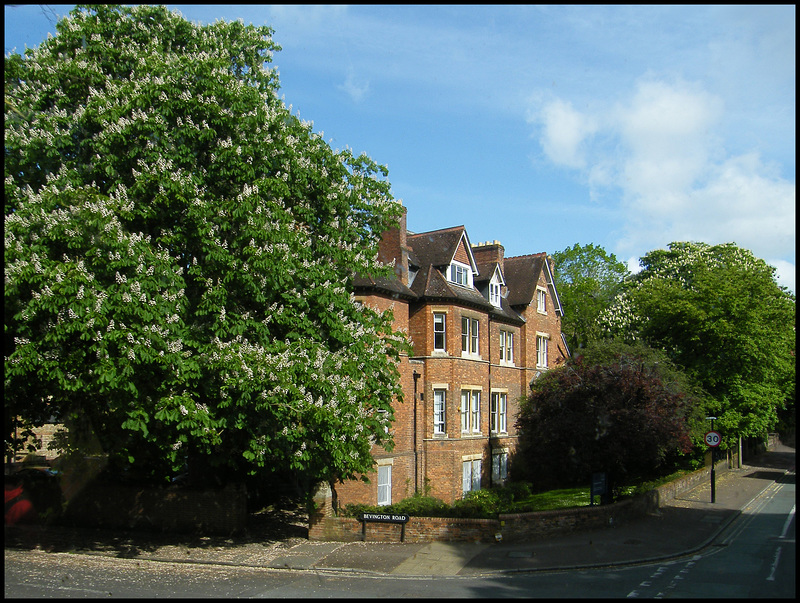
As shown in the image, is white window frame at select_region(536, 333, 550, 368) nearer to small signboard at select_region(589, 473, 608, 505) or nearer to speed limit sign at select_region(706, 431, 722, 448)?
speed limit sign at select_region(706, 431, 722, 448)

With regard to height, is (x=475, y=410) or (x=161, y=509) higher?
(x=475, y=410)

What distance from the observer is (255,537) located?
68.8 feet

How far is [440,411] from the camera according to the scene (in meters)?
29.7

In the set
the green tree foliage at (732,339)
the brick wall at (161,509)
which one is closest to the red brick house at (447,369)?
the brick wall at (161,509)

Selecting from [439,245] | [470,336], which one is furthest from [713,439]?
[439,245]

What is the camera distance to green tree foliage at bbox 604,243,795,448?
36125mm

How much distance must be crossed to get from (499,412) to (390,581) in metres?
19.1

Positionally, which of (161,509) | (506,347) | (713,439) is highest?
(506,347)

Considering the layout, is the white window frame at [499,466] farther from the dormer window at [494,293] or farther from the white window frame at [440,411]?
the dormer window at [494,293]

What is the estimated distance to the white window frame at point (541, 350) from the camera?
1512 inches

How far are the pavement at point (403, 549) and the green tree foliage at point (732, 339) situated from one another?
14835 millimetres

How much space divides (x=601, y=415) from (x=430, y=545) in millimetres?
8187

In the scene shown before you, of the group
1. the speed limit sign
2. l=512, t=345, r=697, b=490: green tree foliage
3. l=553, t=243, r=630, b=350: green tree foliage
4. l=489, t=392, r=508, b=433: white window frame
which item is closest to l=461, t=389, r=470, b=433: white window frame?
l=489, t=392, r=508, b=433: white window frame

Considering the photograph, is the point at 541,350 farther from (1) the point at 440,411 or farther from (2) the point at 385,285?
(2) the point at 385,285
